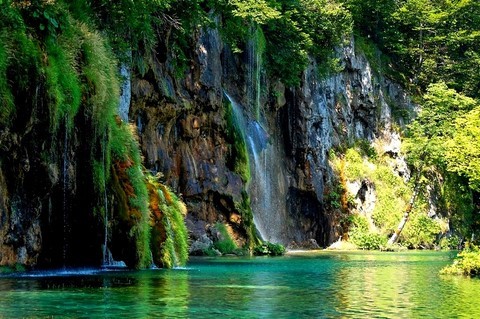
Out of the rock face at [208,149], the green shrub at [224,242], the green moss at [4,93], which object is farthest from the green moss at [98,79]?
the green shrub at [224,242]

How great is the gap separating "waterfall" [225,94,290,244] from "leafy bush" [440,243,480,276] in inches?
873

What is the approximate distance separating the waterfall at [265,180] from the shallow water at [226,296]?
25.2m

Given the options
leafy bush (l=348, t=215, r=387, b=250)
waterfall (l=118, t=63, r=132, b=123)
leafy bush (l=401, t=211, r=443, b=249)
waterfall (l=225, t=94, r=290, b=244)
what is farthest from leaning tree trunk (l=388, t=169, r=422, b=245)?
waterfall (l=118, t=63, r=132, b=123)

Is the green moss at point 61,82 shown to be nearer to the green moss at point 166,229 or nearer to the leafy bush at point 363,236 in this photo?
the green moss at point 166,229

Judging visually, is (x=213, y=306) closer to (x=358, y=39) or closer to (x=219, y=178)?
(x=219, y=178)

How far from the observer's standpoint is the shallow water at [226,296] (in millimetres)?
11360

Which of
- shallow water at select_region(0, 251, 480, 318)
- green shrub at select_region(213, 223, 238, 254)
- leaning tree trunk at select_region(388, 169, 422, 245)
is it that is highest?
leaning tree trunk at select_region(388, 169, 422, 245)

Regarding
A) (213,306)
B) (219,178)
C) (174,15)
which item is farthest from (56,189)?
(219,178)

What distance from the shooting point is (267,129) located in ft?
164

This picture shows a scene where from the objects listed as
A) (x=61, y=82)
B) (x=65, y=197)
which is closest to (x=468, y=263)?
(x=65, y=197)

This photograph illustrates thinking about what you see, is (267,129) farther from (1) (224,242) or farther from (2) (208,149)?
(1) (224,242)

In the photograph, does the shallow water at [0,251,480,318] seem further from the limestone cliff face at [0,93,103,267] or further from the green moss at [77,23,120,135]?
the green moss at [77,23,120,135]

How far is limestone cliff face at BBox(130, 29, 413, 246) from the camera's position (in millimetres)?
37062

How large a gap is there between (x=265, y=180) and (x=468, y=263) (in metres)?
26.8
